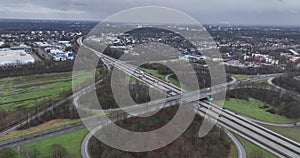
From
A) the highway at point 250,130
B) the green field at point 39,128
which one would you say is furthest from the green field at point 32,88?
the highway at point 250,130

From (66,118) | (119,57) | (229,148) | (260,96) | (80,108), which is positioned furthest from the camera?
(119,57)

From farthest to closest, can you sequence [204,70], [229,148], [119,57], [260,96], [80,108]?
1. [119,57]
2. [204,70]
3. [260,96]
4. [80,108]
5. [229,148]

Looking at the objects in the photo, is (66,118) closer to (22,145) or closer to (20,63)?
(22,145)

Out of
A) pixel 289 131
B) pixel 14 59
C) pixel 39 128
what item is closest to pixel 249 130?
pixel 289 131

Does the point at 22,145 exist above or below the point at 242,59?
below

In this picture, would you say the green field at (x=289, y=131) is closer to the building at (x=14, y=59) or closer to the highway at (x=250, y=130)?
the highway at (x=250, y=130)

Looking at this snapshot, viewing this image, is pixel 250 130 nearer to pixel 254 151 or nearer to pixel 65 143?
pixel 254 151

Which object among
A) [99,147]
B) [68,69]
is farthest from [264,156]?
[68,69]
